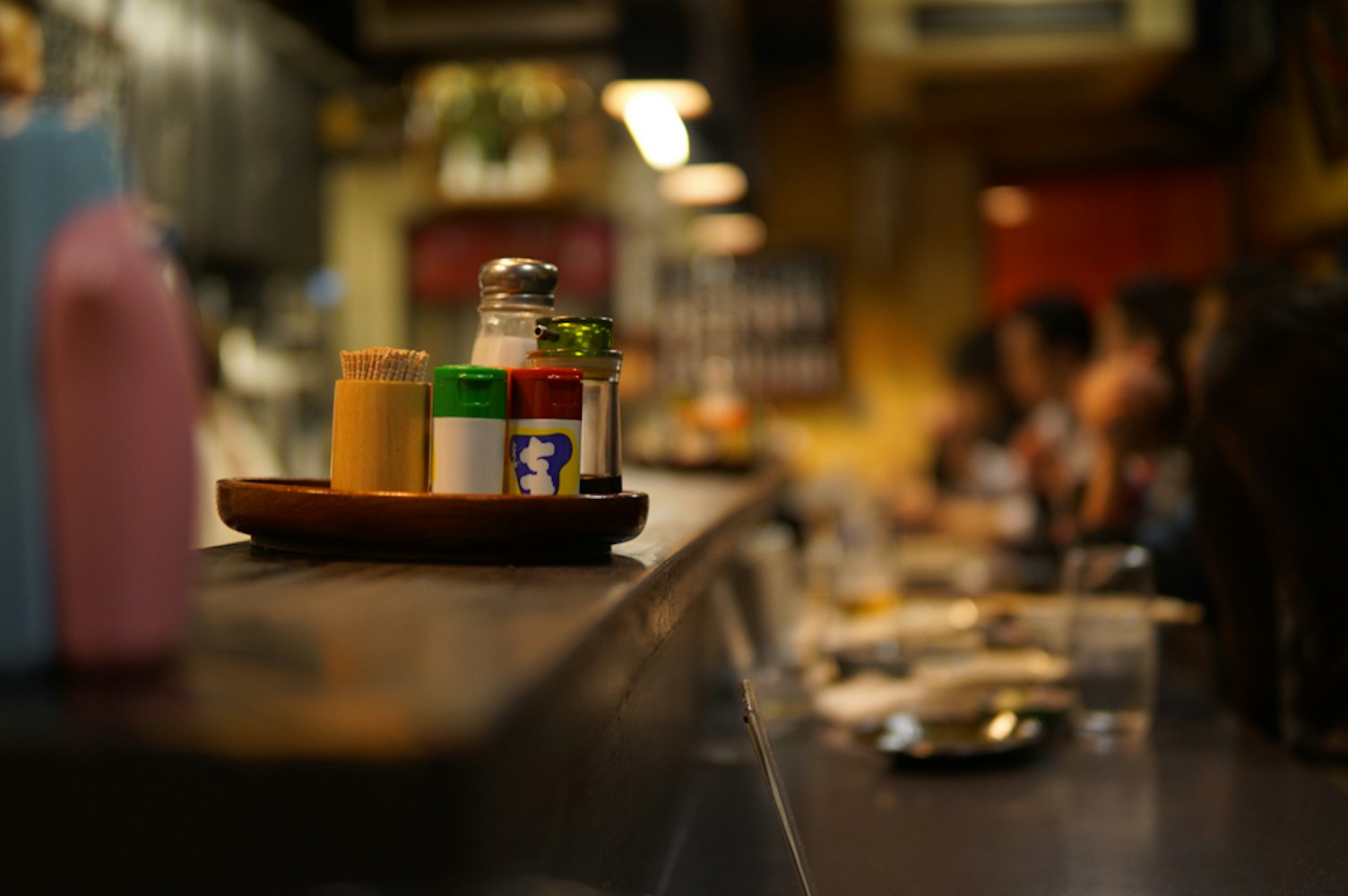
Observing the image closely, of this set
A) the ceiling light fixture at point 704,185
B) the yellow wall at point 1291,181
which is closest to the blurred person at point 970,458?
the yellow wall at point 1291,181

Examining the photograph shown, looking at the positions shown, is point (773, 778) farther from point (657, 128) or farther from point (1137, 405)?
point (657, 128)

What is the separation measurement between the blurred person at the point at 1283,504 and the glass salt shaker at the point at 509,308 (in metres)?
1.07

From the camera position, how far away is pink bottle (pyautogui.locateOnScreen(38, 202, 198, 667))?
54 centimetres

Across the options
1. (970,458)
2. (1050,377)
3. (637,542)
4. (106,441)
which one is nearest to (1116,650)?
(637,542)

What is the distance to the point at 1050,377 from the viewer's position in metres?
5.15

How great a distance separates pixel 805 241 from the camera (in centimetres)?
706

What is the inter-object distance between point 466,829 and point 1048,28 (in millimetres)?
5020

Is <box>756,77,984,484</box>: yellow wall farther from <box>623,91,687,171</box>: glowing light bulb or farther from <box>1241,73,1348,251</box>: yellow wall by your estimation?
<box>623,91,687,171</box>: glowing light bulb

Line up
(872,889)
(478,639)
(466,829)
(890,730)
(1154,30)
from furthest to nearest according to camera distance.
Result: (1154,30) < (890,730) < (872,889) < (478,639) < (466,829)

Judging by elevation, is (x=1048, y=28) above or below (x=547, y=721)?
above

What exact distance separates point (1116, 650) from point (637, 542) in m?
0.90

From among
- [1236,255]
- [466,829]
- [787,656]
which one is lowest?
[787,656]

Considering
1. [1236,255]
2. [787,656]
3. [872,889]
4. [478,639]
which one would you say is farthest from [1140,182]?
[478,639]

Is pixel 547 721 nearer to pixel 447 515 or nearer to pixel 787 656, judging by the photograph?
pixel 447 515
